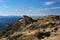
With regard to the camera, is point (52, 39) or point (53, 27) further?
point (53, 27)

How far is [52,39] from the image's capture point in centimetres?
→ 3122

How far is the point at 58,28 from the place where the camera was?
122 ft

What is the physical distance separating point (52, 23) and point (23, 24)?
1237 cm

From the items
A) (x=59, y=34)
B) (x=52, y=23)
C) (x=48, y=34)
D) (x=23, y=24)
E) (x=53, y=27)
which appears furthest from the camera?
(x=23, y=24)

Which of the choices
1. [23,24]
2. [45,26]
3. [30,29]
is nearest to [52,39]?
[45,26]

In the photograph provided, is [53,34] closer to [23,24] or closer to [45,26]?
[45,26]

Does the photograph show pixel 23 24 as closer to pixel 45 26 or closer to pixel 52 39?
pixel 45 26

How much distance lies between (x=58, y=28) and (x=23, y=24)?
54.9 feet

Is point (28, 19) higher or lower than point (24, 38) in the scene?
higher

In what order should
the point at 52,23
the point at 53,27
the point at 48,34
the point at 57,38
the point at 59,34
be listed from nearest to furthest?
the point at 57,38 < the point at 59,34 < the point at 48,34 < the point at 53,27 < the point at 52,23

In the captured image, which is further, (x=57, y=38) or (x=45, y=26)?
(x=45, y=26)

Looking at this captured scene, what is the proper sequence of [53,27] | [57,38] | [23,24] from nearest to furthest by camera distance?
[57,38] → [53,27] → [23,24]

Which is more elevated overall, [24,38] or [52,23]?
[52,23]

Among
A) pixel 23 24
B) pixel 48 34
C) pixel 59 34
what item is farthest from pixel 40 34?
pixel 23 24
